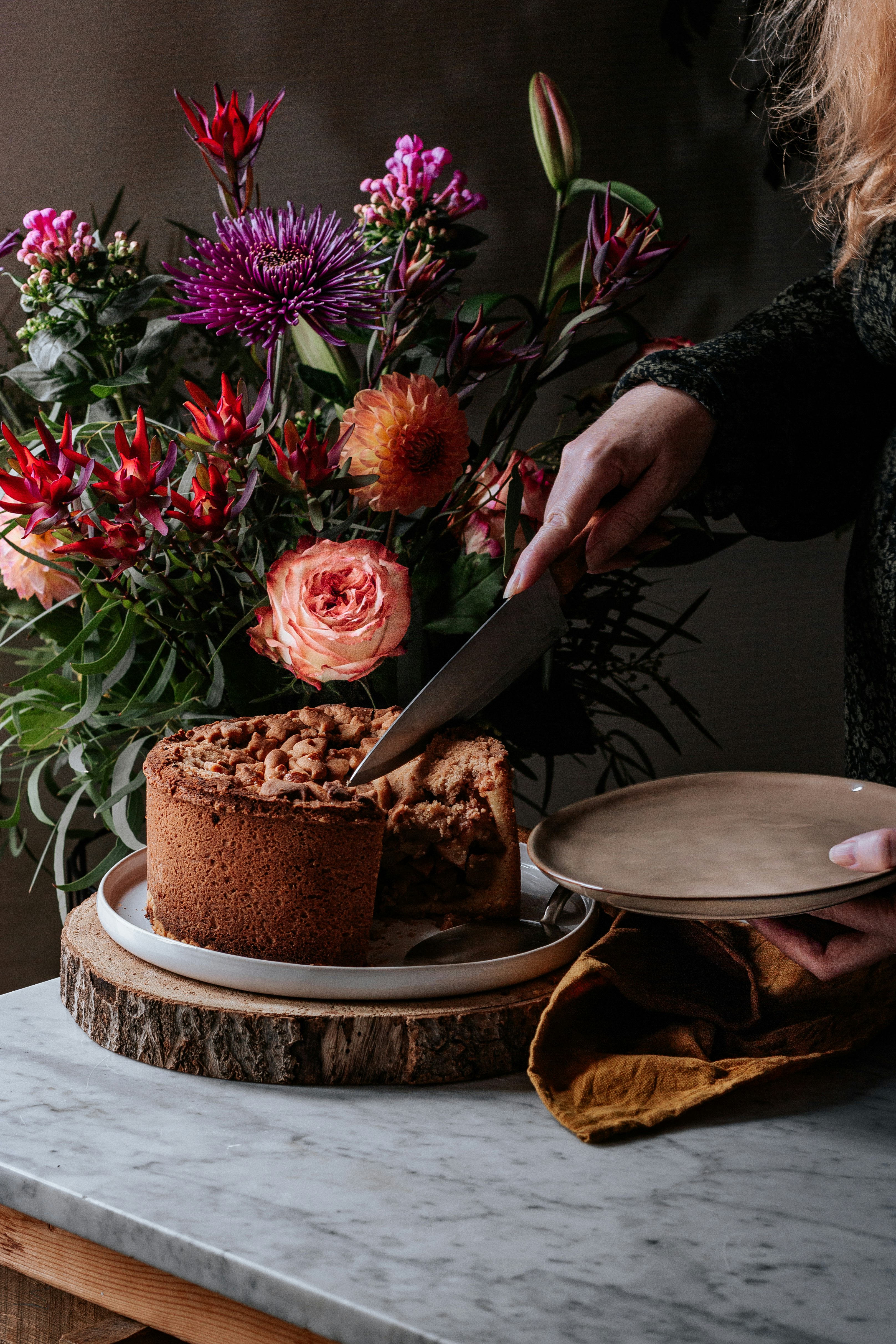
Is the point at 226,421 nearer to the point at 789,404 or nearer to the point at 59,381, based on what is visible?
the point at 59,381

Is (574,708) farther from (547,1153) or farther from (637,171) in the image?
(637,171)

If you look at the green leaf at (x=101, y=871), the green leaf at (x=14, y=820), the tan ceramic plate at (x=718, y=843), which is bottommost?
the green leaf at (x=101, y=871)

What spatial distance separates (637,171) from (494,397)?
338 mm

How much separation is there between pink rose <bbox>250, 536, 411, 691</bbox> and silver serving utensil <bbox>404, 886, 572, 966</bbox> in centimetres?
21

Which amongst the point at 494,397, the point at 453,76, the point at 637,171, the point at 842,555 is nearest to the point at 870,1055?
the point at 842,555

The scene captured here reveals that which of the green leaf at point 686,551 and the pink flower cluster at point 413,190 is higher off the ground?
the pink flower cluster at point 413,190

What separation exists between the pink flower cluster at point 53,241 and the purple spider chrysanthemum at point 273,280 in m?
0.21

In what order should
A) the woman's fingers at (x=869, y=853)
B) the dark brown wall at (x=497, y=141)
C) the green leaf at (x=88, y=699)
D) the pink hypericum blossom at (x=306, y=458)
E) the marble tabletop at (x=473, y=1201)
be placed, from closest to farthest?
1. the marble tabletop at (x=473, y=1201)
2. the woman's fingers at (x=869, y=853)
3. the pink hypericum blossom at (x=306, y=458)
4. the green leaf at (x=88, y=699)
5. the dark brown wall at (x=497, y=141)

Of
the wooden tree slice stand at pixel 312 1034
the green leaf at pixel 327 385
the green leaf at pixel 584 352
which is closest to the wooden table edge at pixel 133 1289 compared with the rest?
the wooden tree slice stand at pixel 312 1034

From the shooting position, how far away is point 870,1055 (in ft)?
2.50

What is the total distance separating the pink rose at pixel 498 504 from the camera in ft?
2.94

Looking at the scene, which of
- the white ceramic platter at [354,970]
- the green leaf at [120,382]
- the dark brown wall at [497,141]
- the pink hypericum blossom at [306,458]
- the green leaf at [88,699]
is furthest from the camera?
the dark brown wall at [497,141]

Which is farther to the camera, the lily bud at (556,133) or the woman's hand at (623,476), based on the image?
the lily bud at (556,133)

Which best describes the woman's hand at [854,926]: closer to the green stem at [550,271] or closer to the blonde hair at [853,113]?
the blonde hair at [853,113]
